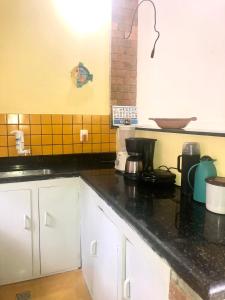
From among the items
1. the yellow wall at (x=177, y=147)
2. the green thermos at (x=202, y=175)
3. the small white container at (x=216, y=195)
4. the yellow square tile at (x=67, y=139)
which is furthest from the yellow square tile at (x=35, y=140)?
the small white container at (x=216, y=195)

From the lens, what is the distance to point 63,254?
1.98 m

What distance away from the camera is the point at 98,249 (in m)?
1.51

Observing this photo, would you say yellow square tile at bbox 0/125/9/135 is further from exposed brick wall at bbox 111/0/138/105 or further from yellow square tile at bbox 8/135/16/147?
exposed brick wall at bbox 111/0/138/105

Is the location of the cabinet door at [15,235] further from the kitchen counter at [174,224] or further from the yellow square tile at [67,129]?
the yellow square tile at [67,129]

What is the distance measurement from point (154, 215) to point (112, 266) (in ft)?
1.36

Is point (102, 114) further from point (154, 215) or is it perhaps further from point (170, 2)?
point (154, 215)

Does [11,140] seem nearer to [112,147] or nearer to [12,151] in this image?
[12,151]

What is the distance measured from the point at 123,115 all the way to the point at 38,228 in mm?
1230

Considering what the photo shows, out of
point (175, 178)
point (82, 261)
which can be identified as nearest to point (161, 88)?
point (175, 178)

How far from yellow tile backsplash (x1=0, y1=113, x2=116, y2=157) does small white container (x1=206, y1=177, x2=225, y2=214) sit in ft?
4.37

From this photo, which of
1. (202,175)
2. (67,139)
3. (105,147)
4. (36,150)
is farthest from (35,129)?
(202,175)

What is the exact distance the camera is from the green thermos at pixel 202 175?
1.27 m

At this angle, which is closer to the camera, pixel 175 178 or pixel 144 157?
pixel 175 178

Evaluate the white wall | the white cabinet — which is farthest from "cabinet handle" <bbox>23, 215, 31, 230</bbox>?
the white wall
